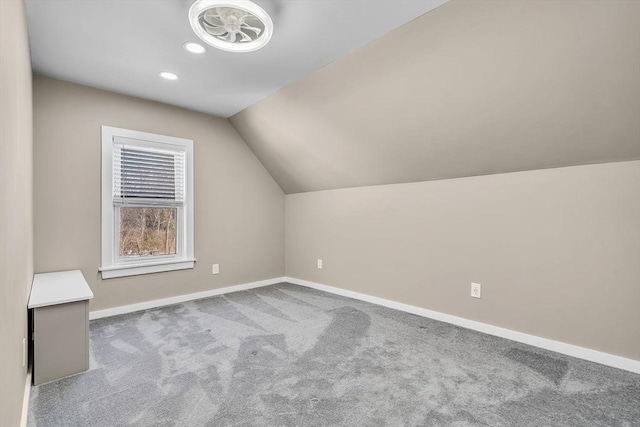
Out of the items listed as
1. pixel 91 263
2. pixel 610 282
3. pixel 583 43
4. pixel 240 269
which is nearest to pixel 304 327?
pixel 240 269

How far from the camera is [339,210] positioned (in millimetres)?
4215

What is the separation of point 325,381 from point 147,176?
293cm

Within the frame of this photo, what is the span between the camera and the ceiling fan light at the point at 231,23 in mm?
1762

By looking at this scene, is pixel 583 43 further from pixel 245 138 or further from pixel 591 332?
pixel 245 138

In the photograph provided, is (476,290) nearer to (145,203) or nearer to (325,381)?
(325,381)

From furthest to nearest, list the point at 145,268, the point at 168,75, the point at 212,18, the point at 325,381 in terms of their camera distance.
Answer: the point at 145,268
the point at 168,75
the point at 325,381
the point at 212,18

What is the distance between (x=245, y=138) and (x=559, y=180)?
3.54 metres

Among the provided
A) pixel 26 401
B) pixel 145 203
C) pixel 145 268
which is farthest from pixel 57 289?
pixel 145 203

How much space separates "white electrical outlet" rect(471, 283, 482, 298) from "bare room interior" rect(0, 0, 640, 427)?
0.02 m

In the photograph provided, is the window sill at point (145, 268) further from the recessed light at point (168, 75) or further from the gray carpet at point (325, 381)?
the recessed light at point (168, 75)

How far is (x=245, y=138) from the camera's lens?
4.33m

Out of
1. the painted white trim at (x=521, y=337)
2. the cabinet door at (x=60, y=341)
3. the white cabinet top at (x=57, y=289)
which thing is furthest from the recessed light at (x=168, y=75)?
the painted white trim at (x=521, y=337)

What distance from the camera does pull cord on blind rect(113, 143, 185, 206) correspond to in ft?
11.0

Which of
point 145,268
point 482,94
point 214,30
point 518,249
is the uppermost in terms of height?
point 214,30
